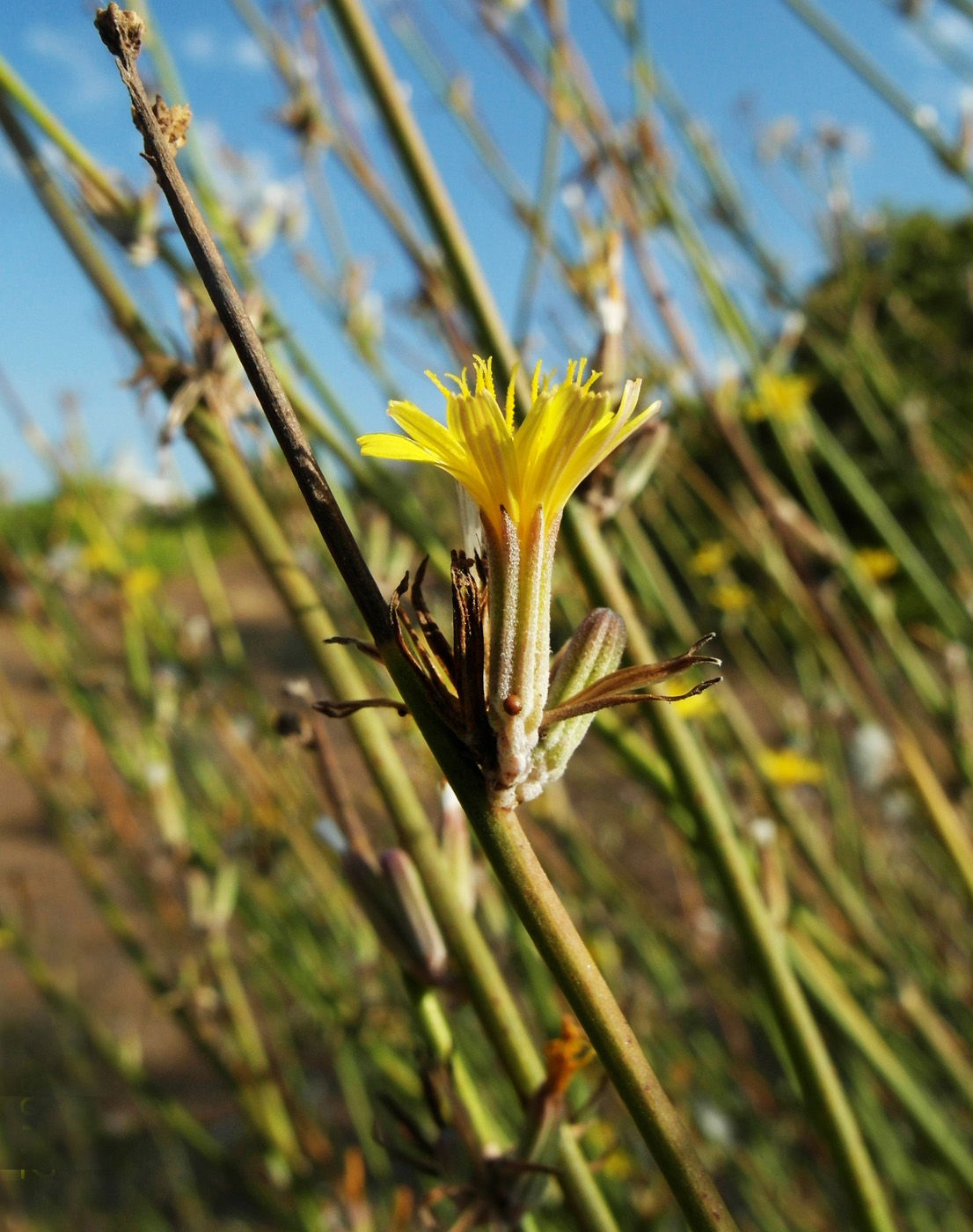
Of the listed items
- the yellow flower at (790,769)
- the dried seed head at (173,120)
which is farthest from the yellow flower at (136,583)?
the dried seed head at (173,120)

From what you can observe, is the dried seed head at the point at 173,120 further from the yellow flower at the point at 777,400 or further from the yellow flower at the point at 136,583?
the yellow flower at the point at 136,583

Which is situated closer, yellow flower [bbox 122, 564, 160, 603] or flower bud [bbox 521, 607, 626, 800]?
flower bud [bbox 521, 607, 626, 800]

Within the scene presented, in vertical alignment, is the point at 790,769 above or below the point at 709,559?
below

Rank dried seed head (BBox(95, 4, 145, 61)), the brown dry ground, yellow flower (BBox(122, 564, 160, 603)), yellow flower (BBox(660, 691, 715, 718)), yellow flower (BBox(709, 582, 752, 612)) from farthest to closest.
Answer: the brown dry ground < yellow flower (BBox(709, 582, 752, 612)) < yellow flower (BBox(122, 564, 160, 603)) < yellow flower (BBox(660, 691, 715, 718)) < dried seed head (BBox(95, 4, 145, 61))

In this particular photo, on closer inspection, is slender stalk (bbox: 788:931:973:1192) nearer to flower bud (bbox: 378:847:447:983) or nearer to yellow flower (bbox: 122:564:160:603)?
flower bud (bbox: 378:847:447:983)

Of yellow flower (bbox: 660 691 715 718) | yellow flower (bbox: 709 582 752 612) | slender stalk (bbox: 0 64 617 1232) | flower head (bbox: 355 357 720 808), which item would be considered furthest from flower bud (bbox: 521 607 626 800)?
yellow flower (bbox: 709 582 752 612)

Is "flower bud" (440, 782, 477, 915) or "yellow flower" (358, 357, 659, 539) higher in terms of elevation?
"yellow flower" (358, 357, 659, 539)

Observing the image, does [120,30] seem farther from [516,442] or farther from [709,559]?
[709,559]

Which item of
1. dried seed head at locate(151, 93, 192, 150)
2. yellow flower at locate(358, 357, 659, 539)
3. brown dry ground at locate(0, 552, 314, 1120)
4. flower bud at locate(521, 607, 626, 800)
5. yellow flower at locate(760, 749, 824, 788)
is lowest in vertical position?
flower bud at locate(521, 607, 626, 800)

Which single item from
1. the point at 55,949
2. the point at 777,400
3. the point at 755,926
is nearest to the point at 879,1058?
the point at 755,926
